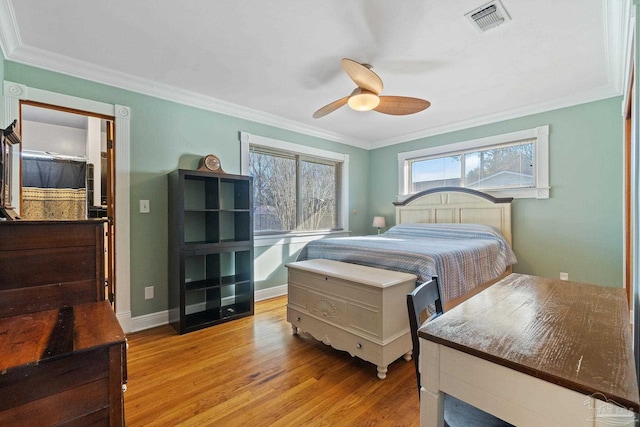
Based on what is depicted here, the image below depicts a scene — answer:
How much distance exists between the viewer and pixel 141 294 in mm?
2785

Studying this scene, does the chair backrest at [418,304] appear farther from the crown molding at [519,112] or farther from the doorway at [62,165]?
the doorway at [62,165]

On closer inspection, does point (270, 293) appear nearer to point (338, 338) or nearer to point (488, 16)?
point (338, 338)

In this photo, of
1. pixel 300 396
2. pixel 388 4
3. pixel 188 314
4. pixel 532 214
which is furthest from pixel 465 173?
pixel 188 314

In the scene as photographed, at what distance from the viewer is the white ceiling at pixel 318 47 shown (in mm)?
1791

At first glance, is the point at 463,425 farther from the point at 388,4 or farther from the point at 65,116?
the point at 65,116

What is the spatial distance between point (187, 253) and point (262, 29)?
79.2 inches

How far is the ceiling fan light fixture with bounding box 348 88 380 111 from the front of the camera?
2.38 m

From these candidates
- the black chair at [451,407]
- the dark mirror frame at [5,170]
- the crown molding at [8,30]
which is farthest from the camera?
the crown molding at [8,30]

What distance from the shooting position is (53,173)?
372cm

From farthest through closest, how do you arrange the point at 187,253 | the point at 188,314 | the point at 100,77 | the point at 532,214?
the point at 532,214, the point at 188,314, the point at 187,253, the point at 100,77

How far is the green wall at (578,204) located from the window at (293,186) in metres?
2.42

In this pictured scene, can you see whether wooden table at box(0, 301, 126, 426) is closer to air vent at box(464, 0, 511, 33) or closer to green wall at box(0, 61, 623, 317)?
green wall at box(0, 61, 623, 317)

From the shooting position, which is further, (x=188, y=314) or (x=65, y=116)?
(x=65, y=116)

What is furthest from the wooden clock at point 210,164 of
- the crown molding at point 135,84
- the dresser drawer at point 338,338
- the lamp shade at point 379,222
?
the lamp shade at point 379,222
